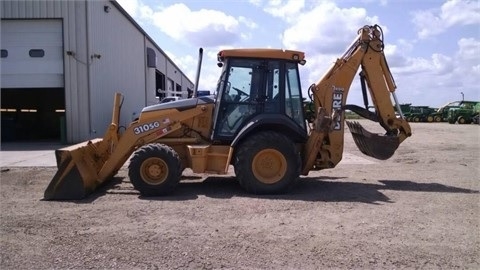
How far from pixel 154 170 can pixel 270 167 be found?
6.93 feet

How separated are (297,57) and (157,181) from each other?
3.49 metres

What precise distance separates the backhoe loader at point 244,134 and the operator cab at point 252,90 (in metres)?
0.02

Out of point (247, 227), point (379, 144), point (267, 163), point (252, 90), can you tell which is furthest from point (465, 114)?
point (247, 227)

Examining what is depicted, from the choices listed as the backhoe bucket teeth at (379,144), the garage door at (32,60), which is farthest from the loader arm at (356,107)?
the garage door at (32,60)

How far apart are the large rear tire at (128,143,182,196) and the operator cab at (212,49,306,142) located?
3.35ft

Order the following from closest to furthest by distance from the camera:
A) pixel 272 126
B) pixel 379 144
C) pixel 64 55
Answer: pixel 272 126 < pixel 379 144 < pixel 64 55

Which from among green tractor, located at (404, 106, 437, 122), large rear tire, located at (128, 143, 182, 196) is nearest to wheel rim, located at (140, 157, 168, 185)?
large rear tire, located at (128, 143, 182, 196)

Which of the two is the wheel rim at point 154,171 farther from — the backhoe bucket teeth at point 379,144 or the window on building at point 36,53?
the window on building at point 36,53

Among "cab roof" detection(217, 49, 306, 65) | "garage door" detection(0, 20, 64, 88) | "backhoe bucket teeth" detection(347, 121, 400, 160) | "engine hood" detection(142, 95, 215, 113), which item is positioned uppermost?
"garage door" detection(0, 20, 64, 88)

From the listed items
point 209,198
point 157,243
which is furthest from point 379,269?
point 209,198

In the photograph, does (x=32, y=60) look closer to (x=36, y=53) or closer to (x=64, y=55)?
(x=36, y=53)

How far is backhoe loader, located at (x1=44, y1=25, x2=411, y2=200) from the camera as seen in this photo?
8.60m

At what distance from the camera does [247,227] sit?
6359 millimetres

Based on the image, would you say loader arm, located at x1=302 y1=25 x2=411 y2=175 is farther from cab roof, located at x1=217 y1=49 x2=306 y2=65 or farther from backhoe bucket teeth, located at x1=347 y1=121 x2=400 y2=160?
cab roof, located at x1=217 y1=49 x2=306 y2=65
